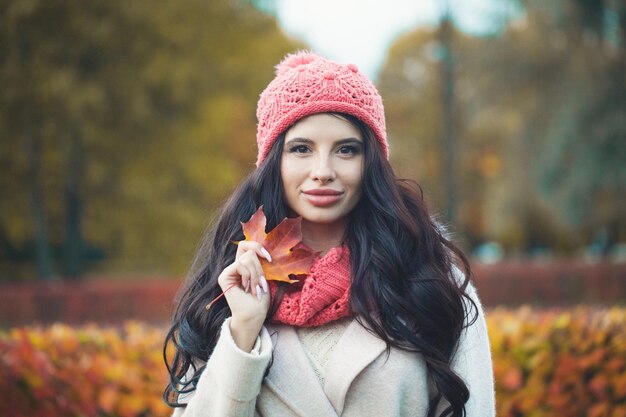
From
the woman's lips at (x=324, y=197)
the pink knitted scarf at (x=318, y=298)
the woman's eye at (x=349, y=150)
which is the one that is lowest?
the pink knitted scarf at (x=318, y=298)

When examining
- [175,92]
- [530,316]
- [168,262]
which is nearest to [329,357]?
[530,316]

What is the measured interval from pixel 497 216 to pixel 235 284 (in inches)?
777

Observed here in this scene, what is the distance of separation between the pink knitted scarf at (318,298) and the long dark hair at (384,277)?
0.13 ft

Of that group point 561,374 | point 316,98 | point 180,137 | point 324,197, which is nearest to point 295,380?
point 324,197

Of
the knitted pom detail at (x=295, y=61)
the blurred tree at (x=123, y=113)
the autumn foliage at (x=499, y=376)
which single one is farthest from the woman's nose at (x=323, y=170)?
the blurred tree at (x=123, y=113)

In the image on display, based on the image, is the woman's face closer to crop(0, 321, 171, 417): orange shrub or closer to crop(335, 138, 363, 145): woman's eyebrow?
crop(335, 138, 363, 145): woman's eyebrow

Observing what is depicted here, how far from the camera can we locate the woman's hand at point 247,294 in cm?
224

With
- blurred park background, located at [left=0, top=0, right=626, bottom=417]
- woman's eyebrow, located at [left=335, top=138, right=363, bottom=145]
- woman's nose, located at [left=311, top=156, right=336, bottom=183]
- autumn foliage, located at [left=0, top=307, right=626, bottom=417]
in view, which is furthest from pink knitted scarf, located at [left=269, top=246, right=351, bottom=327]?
blurred park background, located at [left=0, top=0, right=626, bottom=417]

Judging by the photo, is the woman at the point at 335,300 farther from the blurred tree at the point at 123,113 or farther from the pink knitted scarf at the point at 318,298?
the blurred tree at the point at 123,113

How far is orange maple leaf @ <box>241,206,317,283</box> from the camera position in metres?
2.33

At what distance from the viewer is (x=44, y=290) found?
11.2 meters

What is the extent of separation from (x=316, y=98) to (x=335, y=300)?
0.69 m

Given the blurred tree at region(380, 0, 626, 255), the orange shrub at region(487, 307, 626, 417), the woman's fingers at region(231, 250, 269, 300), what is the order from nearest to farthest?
the woman's fingers at region(231, 250, 269, 300) → the orange shrub at region(487, 307, 626, 417) → the blurred tree at region(380, 0, 626, 255)

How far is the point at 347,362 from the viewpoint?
2299 millimetres
